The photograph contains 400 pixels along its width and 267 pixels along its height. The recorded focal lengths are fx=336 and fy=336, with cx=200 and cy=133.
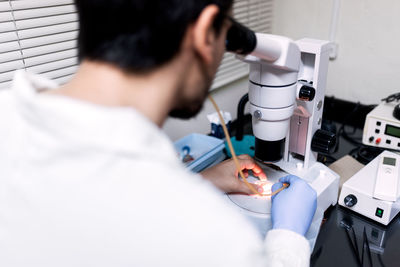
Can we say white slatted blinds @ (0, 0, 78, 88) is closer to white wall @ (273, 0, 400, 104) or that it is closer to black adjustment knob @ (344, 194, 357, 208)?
black adjustment knob @ (344, 194, 357, 208)

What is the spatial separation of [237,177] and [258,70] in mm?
339

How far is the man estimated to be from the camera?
48cm

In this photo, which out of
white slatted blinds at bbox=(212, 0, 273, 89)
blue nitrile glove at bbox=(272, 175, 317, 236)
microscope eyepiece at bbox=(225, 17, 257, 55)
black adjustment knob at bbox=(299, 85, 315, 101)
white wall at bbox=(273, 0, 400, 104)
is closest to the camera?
microscope eyepiece at bbox=(225, 17, 257, 55)

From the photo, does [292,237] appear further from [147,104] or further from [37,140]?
[37,140]

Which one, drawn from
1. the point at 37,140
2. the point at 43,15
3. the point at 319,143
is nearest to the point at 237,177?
the point at 319,143

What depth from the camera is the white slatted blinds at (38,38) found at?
0.99 meters

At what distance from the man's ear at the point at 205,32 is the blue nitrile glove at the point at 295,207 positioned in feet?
1.52

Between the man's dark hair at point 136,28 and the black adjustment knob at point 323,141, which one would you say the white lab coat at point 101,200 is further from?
the black adjustment knob at point 323,141

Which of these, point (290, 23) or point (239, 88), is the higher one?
point (290, 23)

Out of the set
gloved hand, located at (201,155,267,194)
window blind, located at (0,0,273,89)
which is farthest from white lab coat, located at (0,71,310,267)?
window blind, located at (0,0,273,89)

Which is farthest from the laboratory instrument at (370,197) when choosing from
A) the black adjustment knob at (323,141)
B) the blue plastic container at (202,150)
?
the blue plastic container at (202,150)

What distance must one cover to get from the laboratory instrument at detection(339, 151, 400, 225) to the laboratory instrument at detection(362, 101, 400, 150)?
0.22 metres

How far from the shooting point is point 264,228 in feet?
3.05

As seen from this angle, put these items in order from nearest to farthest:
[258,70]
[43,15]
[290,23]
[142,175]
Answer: [142,175]
[258,70]
[43,15]
[290,23]
